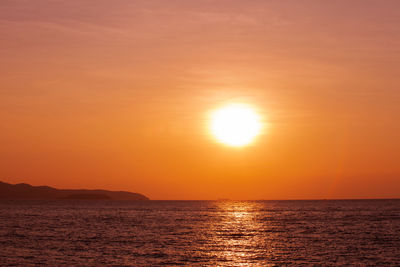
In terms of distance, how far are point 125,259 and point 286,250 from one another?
2220 centimetres

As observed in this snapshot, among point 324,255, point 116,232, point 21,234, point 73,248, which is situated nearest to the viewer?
point 324,255

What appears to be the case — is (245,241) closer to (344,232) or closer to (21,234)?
(344,232)

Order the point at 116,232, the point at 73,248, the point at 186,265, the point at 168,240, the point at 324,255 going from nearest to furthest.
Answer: the point at 186,265, the point at 324,255, the point at 73,248, the point at 168,240, the point at 116,232

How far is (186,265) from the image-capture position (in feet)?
175

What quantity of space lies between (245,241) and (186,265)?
25.8 m

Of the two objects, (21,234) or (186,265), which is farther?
(21,234)

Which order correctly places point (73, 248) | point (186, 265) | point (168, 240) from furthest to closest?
point (168, 240) < point (73, 248) < point (186, 265)

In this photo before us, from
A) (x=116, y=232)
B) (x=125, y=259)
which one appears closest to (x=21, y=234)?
(x=116, y=232)

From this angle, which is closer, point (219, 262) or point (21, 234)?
point (219, 262)

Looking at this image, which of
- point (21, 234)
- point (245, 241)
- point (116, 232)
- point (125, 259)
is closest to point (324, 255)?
point (245, 241)

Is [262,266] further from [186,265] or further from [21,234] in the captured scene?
[21,234]

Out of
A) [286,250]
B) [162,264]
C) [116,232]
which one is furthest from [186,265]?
[116,232]

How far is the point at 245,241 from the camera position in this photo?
7756 cm

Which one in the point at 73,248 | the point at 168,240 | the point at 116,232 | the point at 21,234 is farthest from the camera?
the point at 116,232
